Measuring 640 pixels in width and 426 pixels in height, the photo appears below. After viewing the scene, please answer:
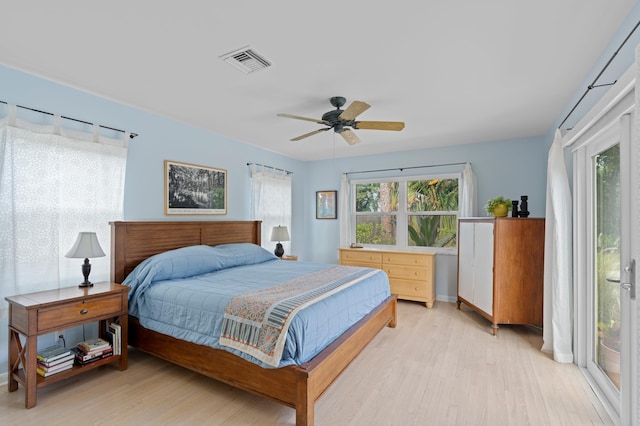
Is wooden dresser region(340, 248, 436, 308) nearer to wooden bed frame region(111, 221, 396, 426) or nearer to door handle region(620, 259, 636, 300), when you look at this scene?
wooden bed frame region(111, 221, 396, 426)

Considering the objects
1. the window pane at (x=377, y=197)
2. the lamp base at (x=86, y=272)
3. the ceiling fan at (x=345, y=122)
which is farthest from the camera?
the window pane at (x=377, y=197)

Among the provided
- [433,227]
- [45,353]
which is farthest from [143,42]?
[433,227]

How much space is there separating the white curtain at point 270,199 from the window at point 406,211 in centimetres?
127

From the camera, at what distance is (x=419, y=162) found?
514 centimetres

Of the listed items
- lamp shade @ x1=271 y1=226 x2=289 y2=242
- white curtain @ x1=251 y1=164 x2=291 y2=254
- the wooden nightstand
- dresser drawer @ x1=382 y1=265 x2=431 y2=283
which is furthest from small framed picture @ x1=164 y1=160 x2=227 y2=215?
dresser drawer @ x1=382 y1=265 x2=431 y2=283

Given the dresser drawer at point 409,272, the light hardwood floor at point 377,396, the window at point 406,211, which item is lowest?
the light hardwood floor at point 377,396

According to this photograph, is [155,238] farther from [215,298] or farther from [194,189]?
[215,298]

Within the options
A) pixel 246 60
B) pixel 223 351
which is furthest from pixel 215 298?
pixel 246 60

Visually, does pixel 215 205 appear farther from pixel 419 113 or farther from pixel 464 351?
pixel 464 351

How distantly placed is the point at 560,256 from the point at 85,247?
4181mm

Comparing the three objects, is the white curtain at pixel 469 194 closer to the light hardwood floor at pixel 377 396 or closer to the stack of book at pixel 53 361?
the light hardwood floor at pixel 377 396

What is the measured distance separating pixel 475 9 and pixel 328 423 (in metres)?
2.65

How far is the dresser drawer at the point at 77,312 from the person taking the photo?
7.27 ft

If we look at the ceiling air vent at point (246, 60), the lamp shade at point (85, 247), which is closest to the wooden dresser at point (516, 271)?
the ceiling air vent at point (246, 60)
